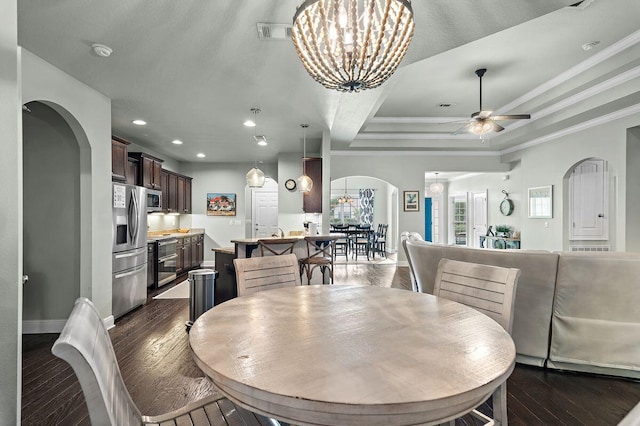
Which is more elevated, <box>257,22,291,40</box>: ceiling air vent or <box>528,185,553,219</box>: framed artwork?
<box>257,22,291,40</box>: ceiling air vent

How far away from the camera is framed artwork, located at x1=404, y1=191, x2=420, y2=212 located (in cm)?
767

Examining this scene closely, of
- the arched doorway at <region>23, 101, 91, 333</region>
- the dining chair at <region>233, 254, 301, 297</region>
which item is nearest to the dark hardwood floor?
the arched doorway at <region>23, 101, 91, 333</region>

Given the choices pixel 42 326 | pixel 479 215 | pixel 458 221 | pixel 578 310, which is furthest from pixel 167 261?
pixel 458 221

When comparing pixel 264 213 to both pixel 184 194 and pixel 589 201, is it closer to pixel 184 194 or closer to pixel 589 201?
pixel 184 194

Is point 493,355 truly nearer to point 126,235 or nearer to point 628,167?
point 126,235

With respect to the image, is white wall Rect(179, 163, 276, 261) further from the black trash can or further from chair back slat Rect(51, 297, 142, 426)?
chair back slat Rect(51, 297, 142, 426)

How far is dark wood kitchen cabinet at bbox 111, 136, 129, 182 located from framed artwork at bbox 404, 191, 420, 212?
221 inches

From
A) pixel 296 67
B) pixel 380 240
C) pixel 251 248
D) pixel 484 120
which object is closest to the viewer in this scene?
pixel 296 67

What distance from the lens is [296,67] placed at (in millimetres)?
2961

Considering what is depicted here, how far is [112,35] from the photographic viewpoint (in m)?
2.45

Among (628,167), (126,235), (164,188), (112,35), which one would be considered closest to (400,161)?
(628,167)

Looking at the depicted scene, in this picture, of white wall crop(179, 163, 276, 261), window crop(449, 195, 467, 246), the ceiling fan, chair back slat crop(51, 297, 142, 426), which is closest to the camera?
chair back slat crop(51, 297, 142, 426)

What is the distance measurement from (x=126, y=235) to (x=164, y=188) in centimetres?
266

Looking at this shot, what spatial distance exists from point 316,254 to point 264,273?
2.32 m
